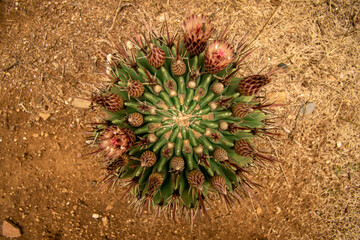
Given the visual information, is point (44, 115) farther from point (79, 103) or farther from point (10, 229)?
point (10, 229)

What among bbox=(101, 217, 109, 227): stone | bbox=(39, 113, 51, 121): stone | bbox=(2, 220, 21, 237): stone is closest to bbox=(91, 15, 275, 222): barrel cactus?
bbox=(101, 217, 109, 227): stone

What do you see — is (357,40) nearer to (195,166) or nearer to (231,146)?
(231,146)

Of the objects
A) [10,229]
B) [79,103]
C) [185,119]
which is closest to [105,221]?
[10,229]

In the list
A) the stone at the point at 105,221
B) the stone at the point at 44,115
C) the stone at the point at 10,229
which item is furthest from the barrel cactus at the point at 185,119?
the stone at the point at 10,229

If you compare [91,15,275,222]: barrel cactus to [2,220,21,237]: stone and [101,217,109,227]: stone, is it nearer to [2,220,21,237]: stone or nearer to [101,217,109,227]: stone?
[101,217,109,227]: stone

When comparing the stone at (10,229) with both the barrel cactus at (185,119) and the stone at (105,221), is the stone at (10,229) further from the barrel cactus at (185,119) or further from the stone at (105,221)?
the barrel cactus at (185,119)

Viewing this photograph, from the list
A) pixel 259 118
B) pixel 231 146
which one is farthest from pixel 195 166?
pixel 259 118
